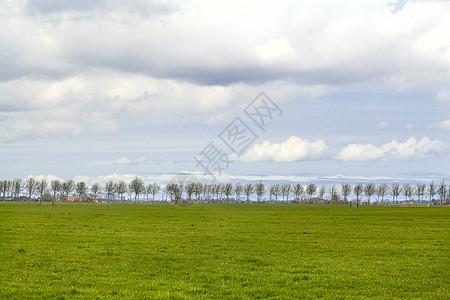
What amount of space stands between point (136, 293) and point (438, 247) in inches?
927

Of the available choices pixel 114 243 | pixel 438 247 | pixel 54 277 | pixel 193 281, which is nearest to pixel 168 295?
pixel 193 281

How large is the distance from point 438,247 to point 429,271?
10.4 meters

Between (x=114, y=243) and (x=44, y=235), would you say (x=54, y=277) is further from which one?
(x=44, y=235)

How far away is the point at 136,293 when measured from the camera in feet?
52.2

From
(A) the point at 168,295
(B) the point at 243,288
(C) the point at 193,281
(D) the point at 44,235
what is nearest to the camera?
(A) the point at 168,295

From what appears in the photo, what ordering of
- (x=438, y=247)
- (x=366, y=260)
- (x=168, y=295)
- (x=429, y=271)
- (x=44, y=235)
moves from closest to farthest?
1. (x=168, y=295)
2. (x=429, y=271)
3. (x=366, y=260)
4. (x=438, y=247)
5. (x=44, y=235)

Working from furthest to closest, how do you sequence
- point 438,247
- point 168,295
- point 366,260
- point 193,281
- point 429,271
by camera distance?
1. point 438,247
2. point 366,260
3. point 429,271
4. point 193,281
5. point 168,295

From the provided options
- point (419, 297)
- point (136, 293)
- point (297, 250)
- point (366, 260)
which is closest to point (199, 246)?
point (297, 250)

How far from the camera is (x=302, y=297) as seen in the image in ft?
52.7

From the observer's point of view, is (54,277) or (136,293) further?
(54,277)

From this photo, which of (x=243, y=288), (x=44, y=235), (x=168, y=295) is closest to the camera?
(x=168, y=295)

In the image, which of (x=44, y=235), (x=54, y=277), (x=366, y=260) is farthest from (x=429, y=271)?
(x=44, y=235)

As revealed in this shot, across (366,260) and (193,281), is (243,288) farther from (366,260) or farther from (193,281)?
(366,260)

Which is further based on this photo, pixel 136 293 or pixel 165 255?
pixel 165 255
